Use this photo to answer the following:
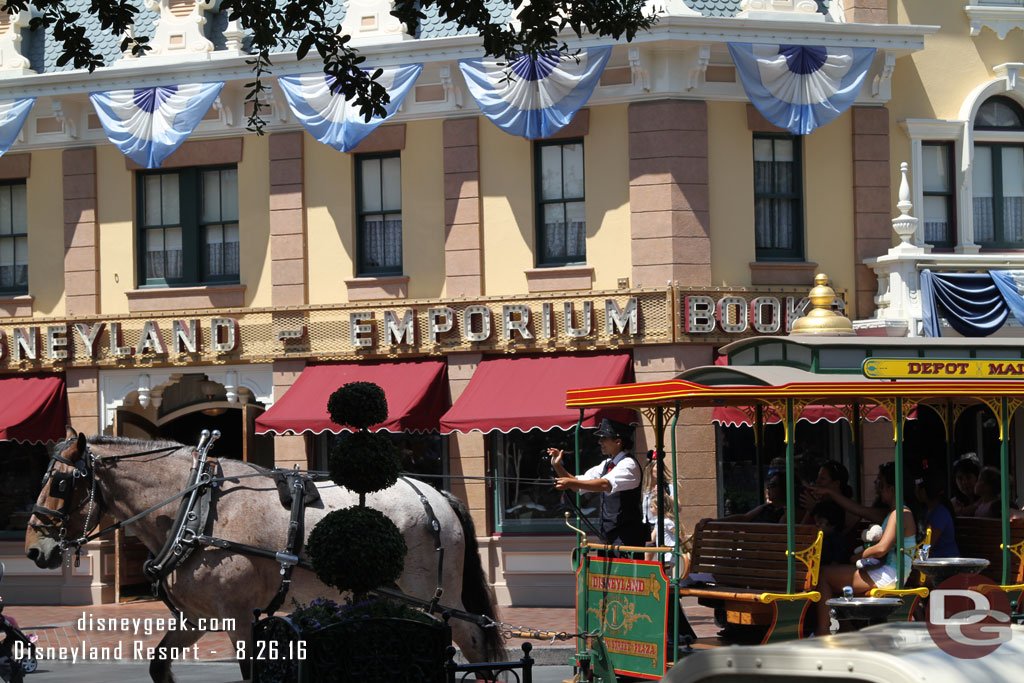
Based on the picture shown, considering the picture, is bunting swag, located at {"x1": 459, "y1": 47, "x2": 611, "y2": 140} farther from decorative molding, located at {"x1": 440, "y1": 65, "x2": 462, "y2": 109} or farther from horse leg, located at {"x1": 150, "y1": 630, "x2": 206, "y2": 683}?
horse leg, located at {"x1": 150, "y1": 630, "x2": 206, "y2": 683}

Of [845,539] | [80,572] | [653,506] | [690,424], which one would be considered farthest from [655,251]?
[80,572]

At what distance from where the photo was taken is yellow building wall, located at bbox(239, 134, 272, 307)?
63.8 feet

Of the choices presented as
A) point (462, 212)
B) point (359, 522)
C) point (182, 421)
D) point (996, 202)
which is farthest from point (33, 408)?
point (996, 202)

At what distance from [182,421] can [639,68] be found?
8.85 m

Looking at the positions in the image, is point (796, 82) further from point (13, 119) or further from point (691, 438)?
point (13, 119)

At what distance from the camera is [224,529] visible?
33.1 ft

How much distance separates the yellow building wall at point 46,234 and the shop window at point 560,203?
720 centimetres

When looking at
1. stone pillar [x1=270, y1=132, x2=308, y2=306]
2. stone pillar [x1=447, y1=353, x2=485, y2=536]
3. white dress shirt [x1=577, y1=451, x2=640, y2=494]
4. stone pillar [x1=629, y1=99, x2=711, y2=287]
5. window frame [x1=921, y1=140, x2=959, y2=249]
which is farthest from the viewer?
stone pillar [x1=270, y1=132, x2=308, y2=306]

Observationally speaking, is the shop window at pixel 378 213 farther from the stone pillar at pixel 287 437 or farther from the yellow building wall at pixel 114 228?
the yellow building wall at pixel 114 228

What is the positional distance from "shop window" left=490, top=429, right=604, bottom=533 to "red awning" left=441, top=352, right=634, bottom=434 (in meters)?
0.98

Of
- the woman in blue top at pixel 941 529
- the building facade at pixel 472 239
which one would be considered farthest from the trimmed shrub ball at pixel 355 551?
the building facade at pixel 472 239

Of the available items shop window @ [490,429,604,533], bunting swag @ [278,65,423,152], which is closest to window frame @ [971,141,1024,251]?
shop window @ [490,429,604,533]

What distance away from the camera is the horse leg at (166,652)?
31.6 feet

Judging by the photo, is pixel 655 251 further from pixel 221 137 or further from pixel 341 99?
pixel 221 137
